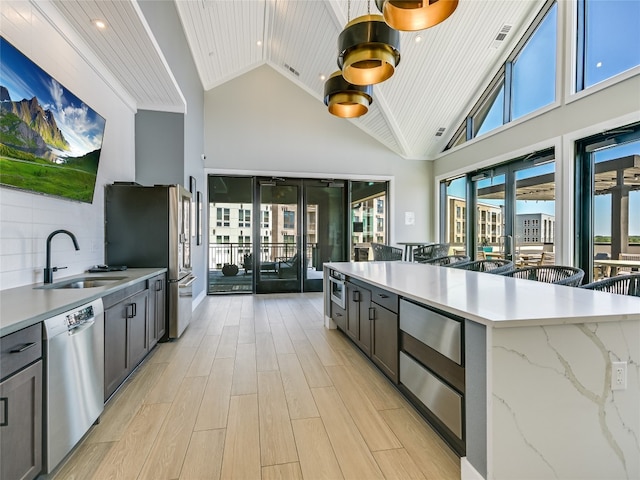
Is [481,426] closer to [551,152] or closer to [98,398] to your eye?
[98,398]

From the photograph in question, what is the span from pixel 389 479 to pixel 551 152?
4.82 meters

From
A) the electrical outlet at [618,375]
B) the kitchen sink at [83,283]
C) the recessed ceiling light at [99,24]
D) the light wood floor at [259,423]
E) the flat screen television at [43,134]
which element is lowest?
the light wood floor at [259,423]

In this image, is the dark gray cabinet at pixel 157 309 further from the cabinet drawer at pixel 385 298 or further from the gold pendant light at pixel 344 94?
the gold pendant light at pixel 344 94

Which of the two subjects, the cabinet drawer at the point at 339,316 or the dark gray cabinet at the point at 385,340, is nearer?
the dark gray cabinet at the point at 385,340

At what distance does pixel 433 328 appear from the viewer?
1920 mm

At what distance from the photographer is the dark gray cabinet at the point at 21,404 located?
1.34 meters

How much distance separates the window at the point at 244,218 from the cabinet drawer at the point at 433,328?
5.27 m

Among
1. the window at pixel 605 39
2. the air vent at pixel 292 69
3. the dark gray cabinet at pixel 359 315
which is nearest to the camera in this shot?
the dark gray cabinet at pixel 359 315

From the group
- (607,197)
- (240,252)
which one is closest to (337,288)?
(607,197)

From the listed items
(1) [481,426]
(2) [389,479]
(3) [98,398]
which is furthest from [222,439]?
(1) [481,426]

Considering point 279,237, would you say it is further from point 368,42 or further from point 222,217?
point 368,42

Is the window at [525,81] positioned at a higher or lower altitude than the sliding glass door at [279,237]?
higher

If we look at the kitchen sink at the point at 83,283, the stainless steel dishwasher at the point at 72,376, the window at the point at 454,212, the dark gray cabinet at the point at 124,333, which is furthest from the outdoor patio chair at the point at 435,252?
the stainless steel dishwasher at the point at 72,376

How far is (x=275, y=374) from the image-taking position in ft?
9.82
